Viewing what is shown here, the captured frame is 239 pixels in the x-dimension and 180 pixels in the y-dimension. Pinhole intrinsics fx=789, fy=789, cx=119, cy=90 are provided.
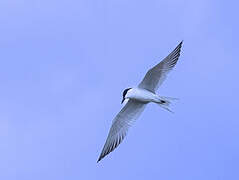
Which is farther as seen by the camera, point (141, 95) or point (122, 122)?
point (122, 122)

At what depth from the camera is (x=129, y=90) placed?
2184cm

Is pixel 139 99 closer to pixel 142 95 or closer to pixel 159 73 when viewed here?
pixel 142 95

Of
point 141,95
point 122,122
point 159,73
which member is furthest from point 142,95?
point 122,122

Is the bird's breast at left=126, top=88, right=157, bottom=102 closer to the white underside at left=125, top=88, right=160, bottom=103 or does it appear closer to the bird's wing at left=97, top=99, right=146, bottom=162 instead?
the white underside at left=125, top=88, right=160, bottom=103

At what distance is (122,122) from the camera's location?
72.4 feet

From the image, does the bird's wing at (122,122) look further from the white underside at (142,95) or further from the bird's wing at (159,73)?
the bird's wing at (159,73)

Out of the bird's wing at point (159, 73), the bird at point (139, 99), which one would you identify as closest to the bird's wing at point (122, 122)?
the bird at point (139, 99)

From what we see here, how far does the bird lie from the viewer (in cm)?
2130

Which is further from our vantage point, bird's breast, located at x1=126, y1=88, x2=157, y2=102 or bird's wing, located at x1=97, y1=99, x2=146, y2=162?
bird's wing, located at x1=97, y1=99, x2=146, y2=162

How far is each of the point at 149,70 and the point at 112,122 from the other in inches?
76.3

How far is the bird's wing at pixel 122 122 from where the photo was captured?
21.7 m

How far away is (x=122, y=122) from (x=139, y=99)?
0.90 m

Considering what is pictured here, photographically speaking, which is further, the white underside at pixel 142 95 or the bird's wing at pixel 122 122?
the bird's wing at pixel 122 122

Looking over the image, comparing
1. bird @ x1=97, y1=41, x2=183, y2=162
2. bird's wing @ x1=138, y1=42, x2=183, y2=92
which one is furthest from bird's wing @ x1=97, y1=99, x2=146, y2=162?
bird's wing @ x1=138, y1=42, x2=183, y2=92
